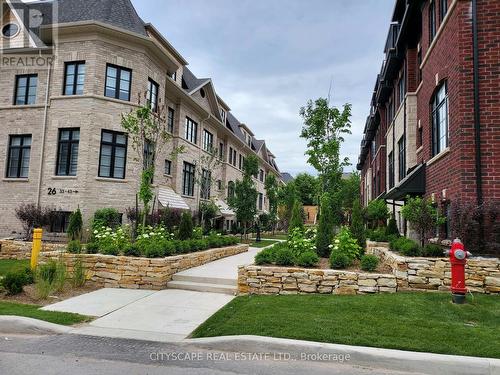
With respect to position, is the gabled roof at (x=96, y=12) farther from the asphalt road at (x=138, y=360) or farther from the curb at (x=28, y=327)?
the asphalt road at (x=138, y=360)

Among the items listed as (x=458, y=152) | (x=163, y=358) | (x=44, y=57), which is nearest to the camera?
(x=163, y=358)

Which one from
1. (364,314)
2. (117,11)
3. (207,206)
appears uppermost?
(117,11)

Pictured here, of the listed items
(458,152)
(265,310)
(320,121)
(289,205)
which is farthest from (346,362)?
(289,205)

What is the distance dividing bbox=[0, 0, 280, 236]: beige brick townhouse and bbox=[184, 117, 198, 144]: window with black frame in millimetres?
4887

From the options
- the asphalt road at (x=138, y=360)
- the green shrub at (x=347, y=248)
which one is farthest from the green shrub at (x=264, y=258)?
the asphalt road at (x=138, y=360)

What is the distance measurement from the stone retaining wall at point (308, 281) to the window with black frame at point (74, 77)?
13.9 meters

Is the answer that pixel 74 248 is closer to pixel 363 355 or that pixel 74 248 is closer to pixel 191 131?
pixel 363 355

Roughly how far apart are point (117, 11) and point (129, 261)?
1490cm

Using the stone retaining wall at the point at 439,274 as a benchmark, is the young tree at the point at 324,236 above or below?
above

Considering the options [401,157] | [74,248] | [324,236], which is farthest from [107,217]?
[401,157]

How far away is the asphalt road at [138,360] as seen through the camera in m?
4.48

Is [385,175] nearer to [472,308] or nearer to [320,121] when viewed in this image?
[320,121]

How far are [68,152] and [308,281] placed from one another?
1424cm

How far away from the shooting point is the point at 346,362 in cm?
475
